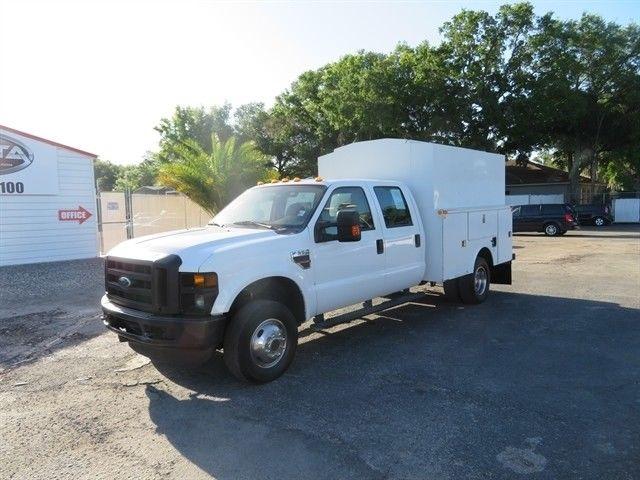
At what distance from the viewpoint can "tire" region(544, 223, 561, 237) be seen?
25.8 m

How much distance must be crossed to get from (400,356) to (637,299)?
559 cm

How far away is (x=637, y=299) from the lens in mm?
9039

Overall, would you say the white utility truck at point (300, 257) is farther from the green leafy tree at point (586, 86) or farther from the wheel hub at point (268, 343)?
the green leafy tree at point (586, 86)

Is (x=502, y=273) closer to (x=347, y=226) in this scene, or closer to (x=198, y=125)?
(x=347, y=226)

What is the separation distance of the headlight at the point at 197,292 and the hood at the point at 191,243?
0.09m

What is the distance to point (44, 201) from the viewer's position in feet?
46.1

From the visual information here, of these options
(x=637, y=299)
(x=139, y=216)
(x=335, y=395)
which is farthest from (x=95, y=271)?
(x=637, y=299)

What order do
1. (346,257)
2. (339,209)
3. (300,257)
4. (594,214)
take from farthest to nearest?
(594,214)
(346,257)
(339,209)
(300,257)

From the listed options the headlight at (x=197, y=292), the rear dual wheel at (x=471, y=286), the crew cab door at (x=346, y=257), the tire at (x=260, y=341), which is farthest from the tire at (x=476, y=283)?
the headlight at (x=197, y=292)

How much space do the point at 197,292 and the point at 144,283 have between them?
0.58 m

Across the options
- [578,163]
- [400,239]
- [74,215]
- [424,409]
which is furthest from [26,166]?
[578,163]

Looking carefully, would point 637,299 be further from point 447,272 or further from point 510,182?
point 510,182

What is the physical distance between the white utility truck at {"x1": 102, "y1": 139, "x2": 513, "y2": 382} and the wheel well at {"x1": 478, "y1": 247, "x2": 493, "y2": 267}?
0.05 metres

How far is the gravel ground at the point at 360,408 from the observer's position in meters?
3.59
